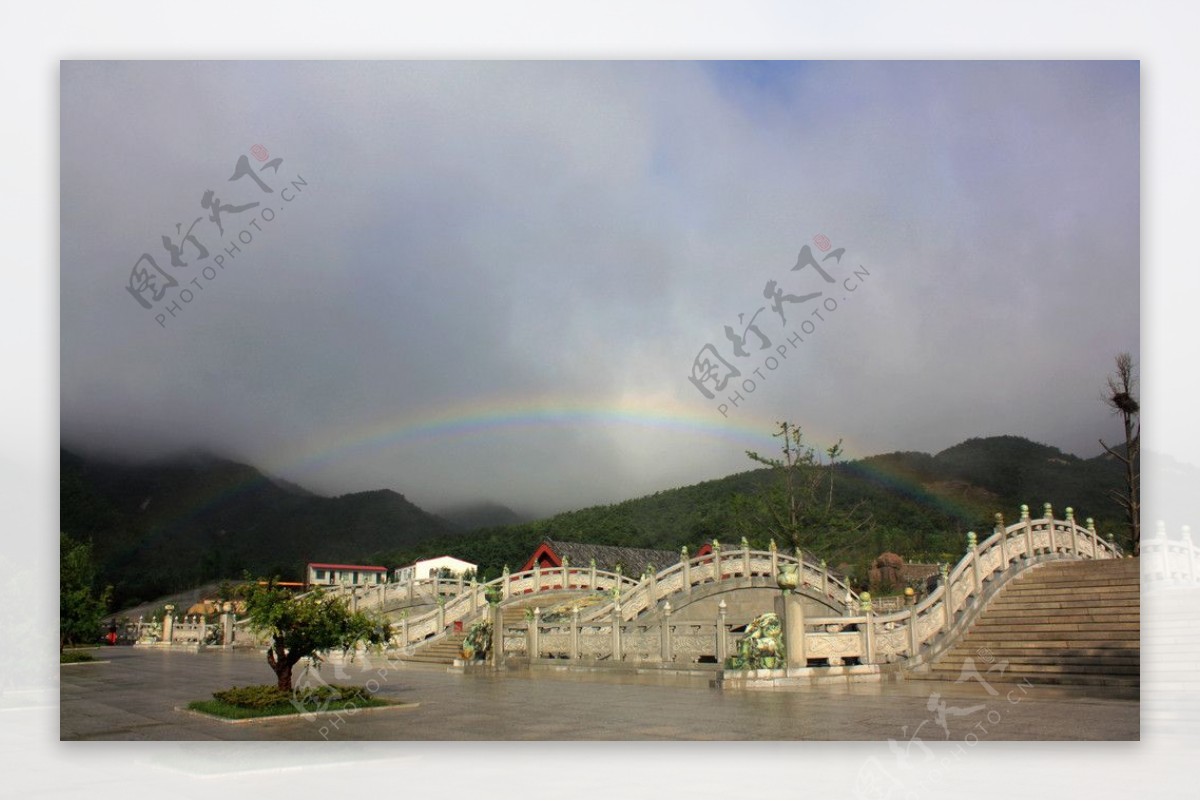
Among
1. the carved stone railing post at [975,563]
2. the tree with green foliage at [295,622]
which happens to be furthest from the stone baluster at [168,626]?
the carved stone railing post at [975,563]

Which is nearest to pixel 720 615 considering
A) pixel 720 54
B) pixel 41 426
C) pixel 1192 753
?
pixel 1192 753

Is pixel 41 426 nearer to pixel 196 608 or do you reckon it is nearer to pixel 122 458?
pixel 122 458

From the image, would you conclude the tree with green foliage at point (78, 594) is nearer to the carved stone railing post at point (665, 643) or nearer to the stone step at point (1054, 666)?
the carved stone railing post at point (665, 643)

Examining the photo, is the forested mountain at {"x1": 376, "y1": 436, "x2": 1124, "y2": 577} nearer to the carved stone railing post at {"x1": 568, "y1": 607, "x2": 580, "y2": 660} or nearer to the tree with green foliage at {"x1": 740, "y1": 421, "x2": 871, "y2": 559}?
the tree with green foliage at {"x1": 740, "y1": 421, "x2": 871, "y2": 559}

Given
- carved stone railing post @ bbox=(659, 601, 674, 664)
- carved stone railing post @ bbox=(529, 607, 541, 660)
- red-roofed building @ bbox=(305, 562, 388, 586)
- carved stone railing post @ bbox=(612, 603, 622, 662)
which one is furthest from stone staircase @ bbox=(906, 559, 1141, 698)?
red-roofed building @ bbox=(305, 562, 388, 586)

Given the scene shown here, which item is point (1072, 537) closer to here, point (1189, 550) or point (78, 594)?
point (1189, 550)

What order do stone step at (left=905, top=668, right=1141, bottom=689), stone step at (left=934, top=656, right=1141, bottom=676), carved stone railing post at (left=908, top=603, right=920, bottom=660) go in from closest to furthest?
stone step at (left=905, top=668, right=1141, bottom=689) < stone step at (left=934, top=656, right=1141, bottom=676) < carved stone railing post at (left=908, top=603, right=920, bottom=660)

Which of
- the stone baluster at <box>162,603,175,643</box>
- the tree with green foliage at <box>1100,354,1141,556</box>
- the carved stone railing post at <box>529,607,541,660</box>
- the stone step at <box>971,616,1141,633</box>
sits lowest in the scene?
the stone baluster at <box>162,603,175,643</box>
